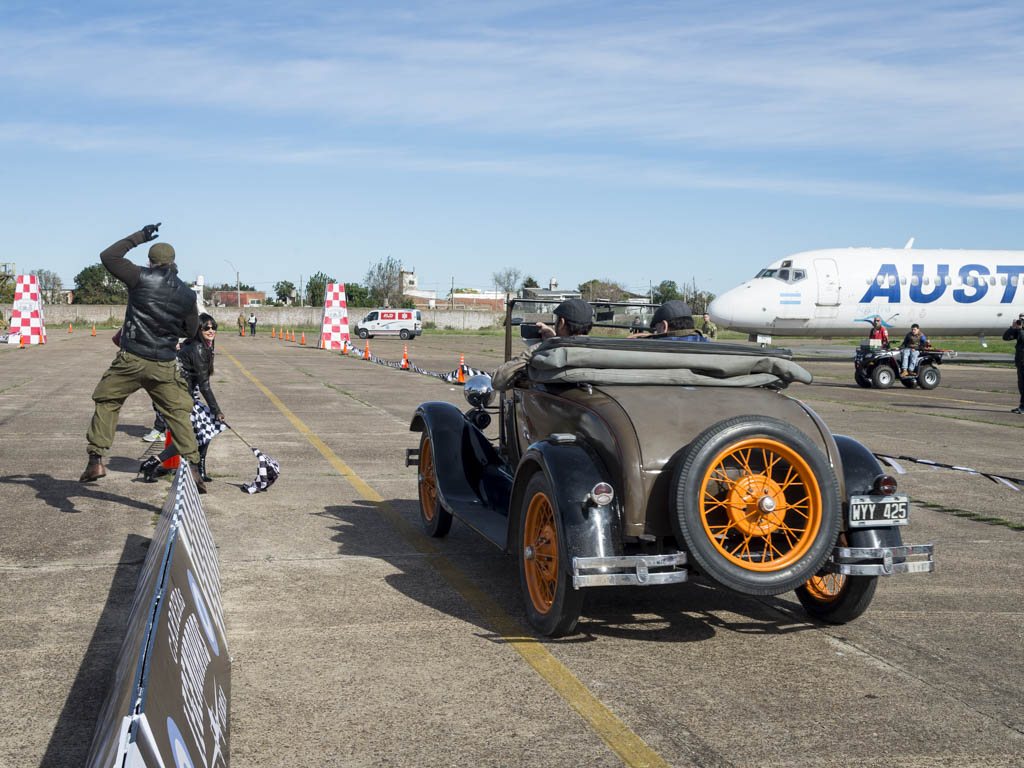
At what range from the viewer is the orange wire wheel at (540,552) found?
186 inches

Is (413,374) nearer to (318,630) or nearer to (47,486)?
(47,486)

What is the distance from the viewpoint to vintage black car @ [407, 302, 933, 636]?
432cm

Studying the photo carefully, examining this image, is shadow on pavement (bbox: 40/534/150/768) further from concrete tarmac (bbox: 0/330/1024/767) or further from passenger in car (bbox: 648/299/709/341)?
passenger in car (bbox: 648/299/709/341)

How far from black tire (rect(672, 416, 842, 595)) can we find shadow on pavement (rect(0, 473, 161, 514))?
4.80m

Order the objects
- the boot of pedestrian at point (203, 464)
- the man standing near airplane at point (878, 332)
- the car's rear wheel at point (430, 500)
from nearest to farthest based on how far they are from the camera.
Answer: the car's rear wheel at point (430, 500), the boot of pedestrian at point (203, 464), the man standing near airplane at point (878, 332)

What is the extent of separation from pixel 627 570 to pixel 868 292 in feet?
95.4

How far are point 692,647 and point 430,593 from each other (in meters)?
1.54

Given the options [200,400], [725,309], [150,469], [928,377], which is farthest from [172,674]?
[725,309]

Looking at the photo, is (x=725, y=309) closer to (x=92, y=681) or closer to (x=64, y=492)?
(x=64, y=492)

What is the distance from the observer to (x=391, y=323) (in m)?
56.7

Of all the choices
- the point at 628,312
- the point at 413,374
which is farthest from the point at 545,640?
the point at 413,374

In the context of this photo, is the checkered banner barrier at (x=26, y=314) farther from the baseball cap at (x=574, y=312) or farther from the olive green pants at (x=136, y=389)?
the baseball cap at (x=574, y=312)

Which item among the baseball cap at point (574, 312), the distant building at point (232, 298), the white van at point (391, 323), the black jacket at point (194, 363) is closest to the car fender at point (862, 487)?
the baseball cap at point (574, 312)

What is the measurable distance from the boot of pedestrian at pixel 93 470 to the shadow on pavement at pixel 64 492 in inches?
13.5
